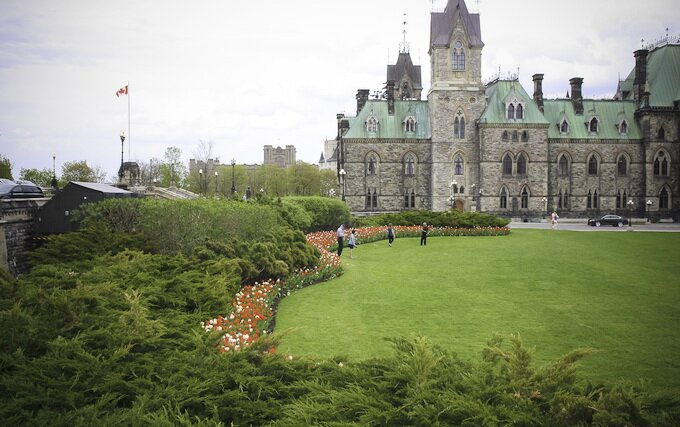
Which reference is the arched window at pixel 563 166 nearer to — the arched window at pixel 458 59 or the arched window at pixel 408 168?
the arched window at pixel 458 59

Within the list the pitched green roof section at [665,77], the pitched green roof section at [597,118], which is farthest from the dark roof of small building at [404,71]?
the pitched green roof section at [665,77]

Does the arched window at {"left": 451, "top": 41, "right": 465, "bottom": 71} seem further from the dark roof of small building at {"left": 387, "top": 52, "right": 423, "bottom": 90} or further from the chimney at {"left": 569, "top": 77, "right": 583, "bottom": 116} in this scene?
the dark roof of small building at {"left": 387, "top": 52, "right": 423, "bottom": 90}

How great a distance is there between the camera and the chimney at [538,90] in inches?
2312

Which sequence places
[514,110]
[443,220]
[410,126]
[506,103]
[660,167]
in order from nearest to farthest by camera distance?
1. [443,220]
2. [506,103]
3. [514,110]
4. [660,167]
5. [410,126]

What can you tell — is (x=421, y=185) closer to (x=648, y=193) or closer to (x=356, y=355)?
(x=648, y=193)

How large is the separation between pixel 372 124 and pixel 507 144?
1486 cm

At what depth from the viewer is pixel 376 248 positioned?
97.9 ft

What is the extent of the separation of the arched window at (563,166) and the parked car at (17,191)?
50.8 m

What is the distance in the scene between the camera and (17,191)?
1030 inches

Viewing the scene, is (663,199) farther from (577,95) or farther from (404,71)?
(404,71)

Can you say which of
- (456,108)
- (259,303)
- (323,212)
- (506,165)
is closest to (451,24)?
(456,108)

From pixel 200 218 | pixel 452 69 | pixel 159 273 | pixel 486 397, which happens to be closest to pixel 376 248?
pixel 200 218

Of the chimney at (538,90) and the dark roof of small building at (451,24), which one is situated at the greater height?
the dark roof of small building at (451,24)

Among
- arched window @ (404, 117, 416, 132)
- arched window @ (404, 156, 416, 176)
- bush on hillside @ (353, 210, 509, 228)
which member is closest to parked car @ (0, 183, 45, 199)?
bush on hillside @ (353, 210, 509, 228)
